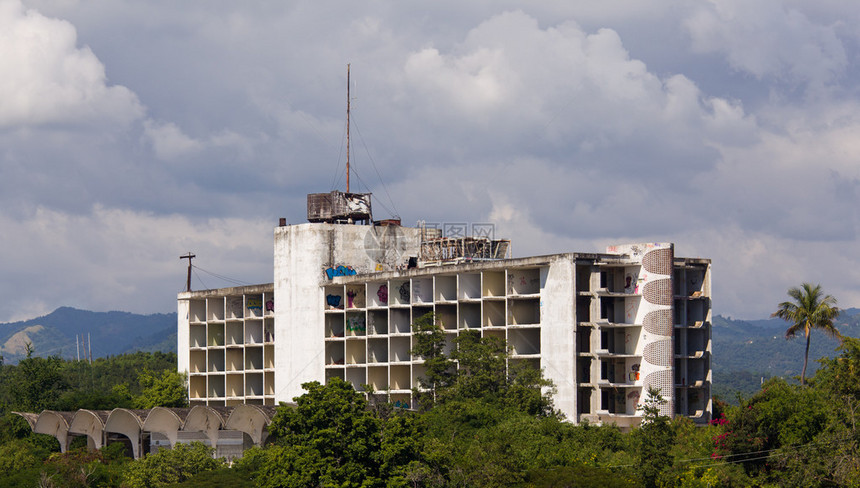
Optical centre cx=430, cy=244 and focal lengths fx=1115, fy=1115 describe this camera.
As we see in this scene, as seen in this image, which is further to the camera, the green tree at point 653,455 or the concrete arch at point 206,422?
the concrete arch at point 206,422

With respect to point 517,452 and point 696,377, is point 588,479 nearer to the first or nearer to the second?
point 517,452

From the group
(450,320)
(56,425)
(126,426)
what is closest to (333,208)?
(450,320)

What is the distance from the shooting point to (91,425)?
3775 inches

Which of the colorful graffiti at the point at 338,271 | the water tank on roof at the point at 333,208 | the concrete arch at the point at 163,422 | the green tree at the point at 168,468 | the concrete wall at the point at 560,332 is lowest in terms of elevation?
the green tree at the point at 168,468

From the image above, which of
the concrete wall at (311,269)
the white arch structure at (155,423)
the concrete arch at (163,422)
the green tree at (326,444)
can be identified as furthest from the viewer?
the concrete wall at (311,269)

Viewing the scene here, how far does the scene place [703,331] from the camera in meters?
89.2

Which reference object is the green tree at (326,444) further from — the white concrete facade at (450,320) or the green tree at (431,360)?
the green tree at (431,360)

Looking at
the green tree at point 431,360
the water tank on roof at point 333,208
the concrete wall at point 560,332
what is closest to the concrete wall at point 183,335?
the water tank on roof at point 333,208

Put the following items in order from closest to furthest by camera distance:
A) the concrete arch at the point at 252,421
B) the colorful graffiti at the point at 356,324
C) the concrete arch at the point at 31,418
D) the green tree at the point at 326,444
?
the green tree at the point at 326,444 → the concrete arch at the point at 252,421 → the colorful graffiti at the point at 356,324 → the concrete arch at the point at 31,418

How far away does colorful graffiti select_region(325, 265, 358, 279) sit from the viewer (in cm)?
10006

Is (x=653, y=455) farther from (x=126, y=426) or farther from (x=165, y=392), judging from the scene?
(x=165, y=392)

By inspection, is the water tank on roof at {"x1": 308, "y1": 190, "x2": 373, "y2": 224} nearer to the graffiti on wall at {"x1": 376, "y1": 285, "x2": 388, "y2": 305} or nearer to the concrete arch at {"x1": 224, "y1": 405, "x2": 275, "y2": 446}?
the graffiti on wall at {"x1": 376, "y1": 285, "x2": 388, "y2": 305}

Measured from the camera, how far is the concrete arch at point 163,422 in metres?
91.1

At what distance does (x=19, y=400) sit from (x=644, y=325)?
7180 centimetres
